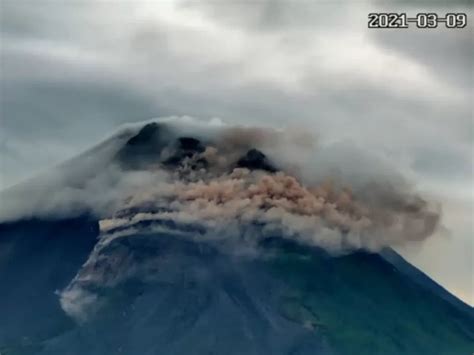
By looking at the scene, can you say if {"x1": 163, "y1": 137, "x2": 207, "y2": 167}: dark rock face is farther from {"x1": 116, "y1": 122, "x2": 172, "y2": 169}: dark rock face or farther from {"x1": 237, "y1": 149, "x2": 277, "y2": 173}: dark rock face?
{"x1": 237, "y1": 149, "x2": 277, "y2": 173}: dark rock face

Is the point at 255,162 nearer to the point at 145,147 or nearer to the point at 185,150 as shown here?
the point at 185,150

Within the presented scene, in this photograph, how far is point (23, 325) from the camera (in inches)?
278

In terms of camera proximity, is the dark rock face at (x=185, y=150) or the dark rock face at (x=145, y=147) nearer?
the dark rock face at (x=145, y=147)

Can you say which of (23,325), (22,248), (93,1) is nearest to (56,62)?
(93,1)

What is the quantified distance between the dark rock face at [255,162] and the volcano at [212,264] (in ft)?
0.05

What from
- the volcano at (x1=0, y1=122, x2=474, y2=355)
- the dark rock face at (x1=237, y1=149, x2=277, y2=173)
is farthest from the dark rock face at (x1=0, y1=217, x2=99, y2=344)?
the dark rock face at (x1=237, y1=149, x2=277, y2=173)

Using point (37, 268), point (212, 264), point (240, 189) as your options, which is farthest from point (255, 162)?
point (37, 268)

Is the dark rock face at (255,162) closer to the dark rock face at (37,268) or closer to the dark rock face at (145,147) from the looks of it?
the dark rock face at (145,147)

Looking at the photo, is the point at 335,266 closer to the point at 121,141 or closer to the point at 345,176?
the point at 345,176

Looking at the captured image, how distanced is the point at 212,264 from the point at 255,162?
104 centimetres

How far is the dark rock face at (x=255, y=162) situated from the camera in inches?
289

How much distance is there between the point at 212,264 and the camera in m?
7.36

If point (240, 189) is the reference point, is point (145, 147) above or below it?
above

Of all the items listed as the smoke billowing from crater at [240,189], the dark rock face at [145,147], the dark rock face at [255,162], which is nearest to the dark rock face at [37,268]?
the smoke billowing from crater at [240,189]
